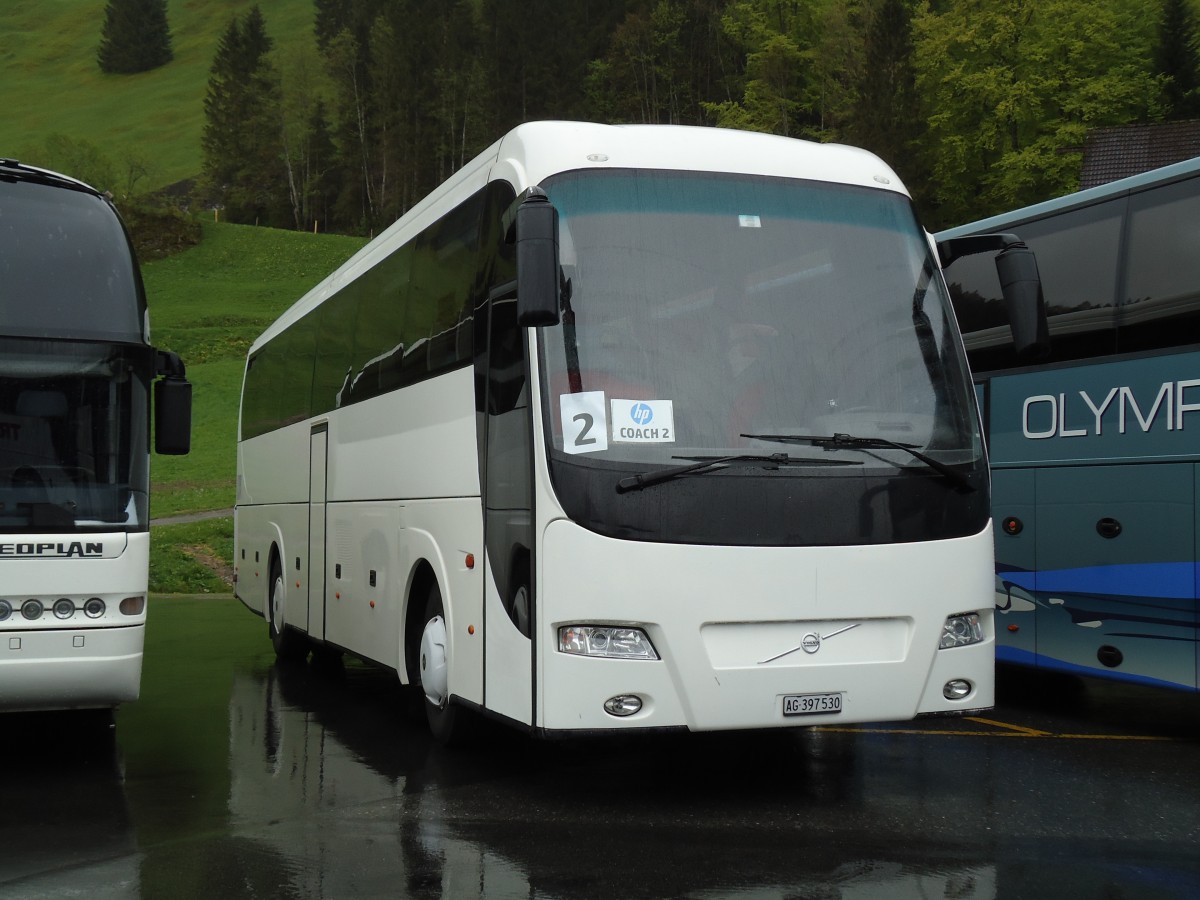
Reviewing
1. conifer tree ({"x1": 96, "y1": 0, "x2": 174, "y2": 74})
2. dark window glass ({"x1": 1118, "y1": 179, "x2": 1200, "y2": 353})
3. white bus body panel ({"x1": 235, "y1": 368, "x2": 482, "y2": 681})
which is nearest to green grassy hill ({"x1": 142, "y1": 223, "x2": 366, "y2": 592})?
white bus body panel ({"x1": 235, "y1": 368, "x2": 482, "y2": 681})

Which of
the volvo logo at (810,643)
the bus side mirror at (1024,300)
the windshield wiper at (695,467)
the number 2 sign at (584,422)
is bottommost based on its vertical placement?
the volvo logo at (810,643)

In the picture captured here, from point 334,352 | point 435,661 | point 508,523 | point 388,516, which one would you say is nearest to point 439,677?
point 435,661

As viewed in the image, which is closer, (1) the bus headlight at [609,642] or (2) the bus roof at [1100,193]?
(1) the bus headlight at [609,642]

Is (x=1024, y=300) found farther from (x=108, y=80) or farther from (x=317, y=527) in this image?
(x=108, y=80)

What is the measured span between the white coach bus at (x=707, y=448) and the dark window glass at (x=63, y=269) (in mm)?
1960

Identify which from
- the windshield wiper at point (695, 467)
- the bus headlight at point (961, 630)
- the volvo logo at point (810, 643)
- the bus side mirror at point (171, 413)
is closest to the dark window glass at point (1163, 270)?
the bus headlight at point (961, 630)

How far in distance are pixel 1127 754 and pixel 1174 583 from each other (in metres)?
1.11

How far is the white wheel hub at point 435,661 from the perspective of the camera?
8.78 meters

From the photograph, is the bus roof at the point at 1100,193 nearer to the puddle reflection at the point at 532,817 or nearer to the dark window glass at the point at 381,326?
the dark window glass at the point at 381,326

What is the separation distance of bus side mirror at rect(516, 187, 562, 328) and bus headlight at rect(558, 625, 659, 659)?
56.1 inches

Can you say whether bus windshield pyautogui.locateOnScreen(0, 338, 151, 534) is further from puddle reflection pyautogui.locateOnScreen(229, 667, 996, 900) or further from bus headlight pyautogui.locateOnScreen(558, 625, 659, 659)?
bus headlight pyautogui.locateOnScreen(558, 625, 659, 659)

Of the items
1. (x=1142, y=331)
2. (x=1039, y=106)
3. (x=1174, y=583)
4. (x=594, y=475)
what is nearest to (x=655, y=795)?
(x=594, y=475)

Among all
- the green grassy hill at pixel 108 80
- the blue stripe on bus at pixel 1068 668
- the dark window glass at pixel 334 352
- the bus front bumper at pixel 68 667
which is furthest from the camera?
the green grassy hill at pixel 108 80

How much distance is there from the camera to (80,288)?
333 inches
